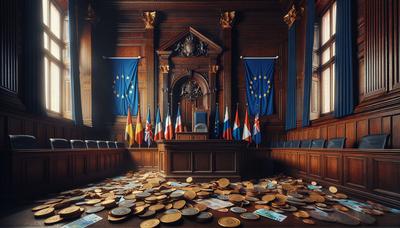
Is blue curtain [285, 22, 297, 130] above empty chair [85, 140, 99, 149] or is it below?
above

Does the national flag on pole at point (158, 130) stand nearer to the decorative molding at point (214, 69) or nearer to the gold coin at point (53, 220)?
the decorative molding at point (214, 69)

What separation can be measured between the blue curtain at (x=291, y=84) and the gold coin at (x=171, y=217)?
587 cm

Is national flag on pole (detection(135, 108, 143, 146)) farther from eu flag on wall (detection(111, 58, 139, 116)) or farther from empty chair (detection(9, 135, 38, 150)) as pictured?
empty chair (detection(9, 135, 38, 150))

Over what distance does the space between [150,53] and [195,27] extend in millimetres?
1999

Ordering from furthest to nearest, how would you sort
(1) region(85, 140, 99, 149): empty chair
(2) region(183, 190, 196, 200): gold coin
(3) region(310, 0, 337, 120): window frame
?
1. (3) region(310, 0, 337, 120): window frame
2. (1) region(85, 140, 99, 149): empty chair
3. (2) region(183, 190, 196, 200): gold coin

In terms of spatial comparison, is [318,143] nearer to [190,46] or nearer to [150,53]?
[190,46]

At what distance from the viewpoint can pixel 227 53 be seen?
806 centimetres

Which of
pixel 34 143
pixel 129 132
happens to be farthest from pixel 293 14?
pixel 34 143

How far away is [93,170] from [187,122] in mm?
4024

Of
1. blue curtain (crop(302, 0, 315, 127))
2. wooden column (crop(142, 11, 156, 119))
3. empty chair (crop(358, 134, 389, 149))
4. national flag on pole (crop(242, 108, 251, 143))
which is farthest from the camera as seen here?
wooden column (crop(142, 11, 156, 119))

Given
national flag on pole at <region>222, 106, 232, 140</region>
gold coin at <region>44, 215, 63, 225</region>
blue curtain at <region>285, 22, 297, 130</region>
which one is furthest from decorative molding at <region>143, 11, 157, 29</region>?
gold coin at <region>44, 215, 63, 225</region>

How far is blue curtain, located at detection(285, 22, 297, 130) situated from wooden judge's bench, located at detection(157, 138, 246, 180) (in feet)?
11.3

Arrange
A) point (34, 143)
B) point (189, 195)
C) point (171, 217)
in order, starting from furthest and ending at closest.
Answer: point (34, 143), point (189, 195), point (171, 217)

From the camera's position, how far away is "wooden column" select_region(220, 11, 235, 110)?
798cm
